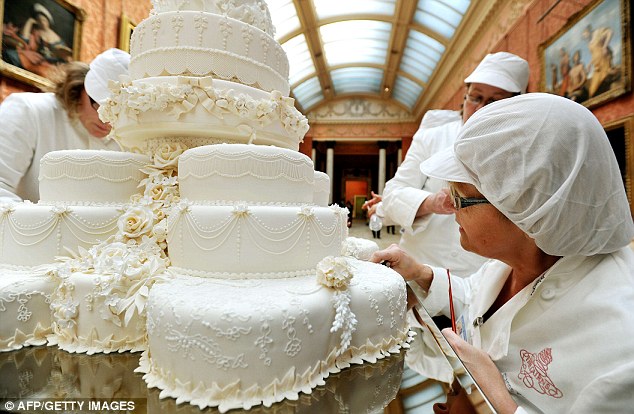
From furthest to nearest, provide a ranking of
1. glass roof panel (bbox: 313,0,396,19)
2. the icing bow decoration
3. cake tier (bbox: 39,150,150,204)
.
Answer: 1. glass roof panel (bbox: 313,0,396,19)
2. cake tier (bbox: 39,150,150,204)
3. the icing bow decoration

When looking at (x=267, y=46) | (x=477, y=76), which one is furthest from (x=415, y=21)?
(x=267, y=46)

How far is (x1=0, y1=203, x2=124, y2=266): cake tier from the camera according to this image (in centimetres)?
164

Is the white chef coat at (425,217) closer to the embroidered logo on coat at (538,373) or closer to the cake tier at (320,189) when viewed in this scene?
the cake tier at (320,189)

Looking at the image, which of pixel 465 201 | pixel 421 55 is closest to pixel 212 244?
pixel 465 201

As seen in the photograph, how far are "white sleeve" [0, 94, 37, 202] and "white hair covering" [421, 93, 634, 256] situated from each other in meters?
2.80

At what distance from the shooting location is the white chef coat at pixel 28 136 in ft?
7.52

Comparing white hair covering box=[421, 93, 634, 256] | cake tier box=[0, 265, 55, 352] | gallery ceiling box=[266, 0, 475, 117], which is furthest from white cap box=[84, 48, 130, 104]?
gallery ceiling box=[266, 0, 475, 117]

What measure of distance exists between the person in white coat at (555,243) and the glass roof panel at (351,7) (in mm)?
10298

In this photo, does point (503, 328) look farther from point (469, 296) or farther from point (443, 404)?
point (469, 296)

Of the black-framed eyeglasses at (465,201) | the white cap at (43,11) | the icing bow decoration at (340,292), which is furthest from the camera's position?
the white cap at (43,11)

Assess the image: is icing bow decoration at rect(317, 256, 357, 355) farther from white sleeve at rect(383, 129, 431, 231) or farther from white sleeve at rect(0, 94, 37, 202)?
white sleeve at rect(0, 94, 37, 202)

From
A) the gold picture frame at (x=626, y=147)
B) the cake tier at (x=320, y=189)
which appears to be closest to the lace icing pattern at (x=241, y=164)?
the cake tier at (x=320, y=189)

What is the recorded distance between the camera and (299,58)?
1288 centimetres

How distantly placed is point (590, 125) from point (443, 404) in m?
0.89
